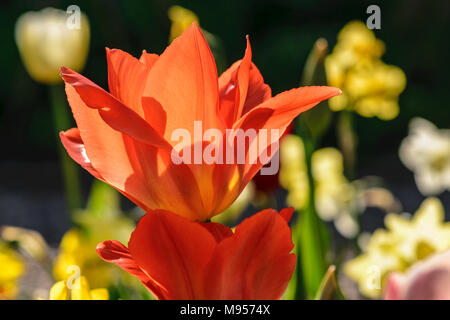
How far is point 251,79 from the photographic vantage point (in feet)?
0.97

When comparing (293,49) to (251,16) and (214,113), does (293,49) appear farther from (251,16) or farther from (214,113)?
(214,113)

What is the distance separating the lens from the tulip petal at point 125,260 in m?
0.27

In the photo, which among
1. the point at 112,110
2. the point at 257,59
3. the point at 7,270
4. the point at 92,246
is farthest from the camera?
the point at 257,59

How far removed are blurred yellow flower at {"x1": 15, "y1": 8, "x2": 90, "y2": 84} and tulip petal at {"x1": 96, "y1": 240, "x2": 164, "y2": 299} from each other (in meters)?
0.64

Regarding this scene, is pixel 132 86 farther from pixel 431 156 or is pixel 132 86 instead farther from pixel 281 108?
pixel 431 156

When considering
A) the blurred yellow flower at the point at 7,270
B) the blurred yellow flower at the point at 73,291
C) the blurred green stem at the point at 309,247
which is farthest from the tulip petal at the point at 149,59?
the blurred yellow flower at the point at 7,270

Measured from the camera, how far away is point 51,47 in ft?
2.87

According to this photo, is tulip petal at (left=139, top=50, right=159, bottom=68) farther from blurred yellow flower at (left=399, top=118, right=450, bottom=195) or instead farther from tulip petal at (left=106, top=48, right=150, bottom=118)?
blurred yellow flower at (left=399, top=118, right=450, bottom=195)

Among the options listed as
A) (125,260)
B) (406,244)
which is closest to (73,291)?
(125,260)

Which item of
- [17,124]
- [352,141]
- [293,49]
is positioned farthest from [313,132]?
[17,124]

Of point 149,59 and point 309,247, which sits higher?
point 149,59

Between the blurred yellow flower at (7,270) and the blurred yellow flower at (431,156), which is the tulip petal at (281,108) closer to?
the blurred yellow flower at (7,270)

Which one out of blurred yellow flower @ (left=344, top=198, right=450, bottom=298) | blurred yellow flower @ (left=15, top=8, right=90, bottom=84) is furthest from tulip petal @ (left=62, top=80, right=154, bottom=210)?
blurred yellow flower @ (left=15, top=8, right=90, bottom=84)

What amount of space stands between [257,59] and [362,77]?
2080 millimetres
